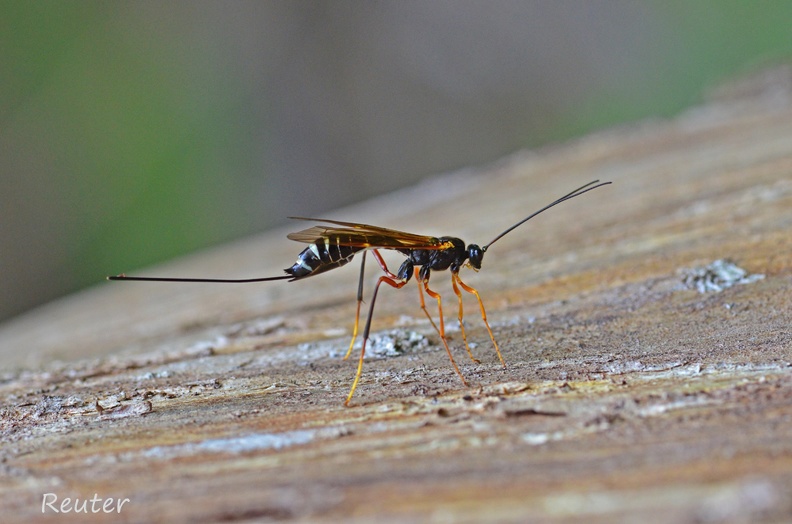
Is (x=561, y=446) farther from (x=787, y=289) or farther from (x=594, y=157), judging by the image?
(x=594, y=157)

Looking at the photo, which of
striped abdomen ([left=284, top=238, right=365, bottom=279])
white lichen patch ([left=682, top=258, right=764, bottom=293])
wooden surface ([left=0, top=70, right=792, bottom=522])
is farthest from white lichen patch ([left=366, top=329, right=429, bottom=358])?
white lichen patch ([left=682, top=258, right=764, bottom=293])

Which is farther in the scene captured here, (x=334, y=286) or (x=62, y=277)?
(x=62, y=277)

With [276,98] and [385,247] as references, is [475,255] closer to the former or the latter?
[385,247]

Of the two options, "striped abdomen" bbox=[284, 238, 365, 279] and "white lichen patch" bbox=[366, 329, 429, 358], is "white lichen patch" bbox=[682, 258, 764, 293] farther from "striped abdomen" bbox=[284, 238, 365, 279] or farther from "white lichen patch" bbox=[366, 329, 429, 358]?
"striped abdomen" bbox=[284, 238, 365, 279]

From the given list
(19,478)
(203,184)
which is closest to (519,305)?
(19,478)
